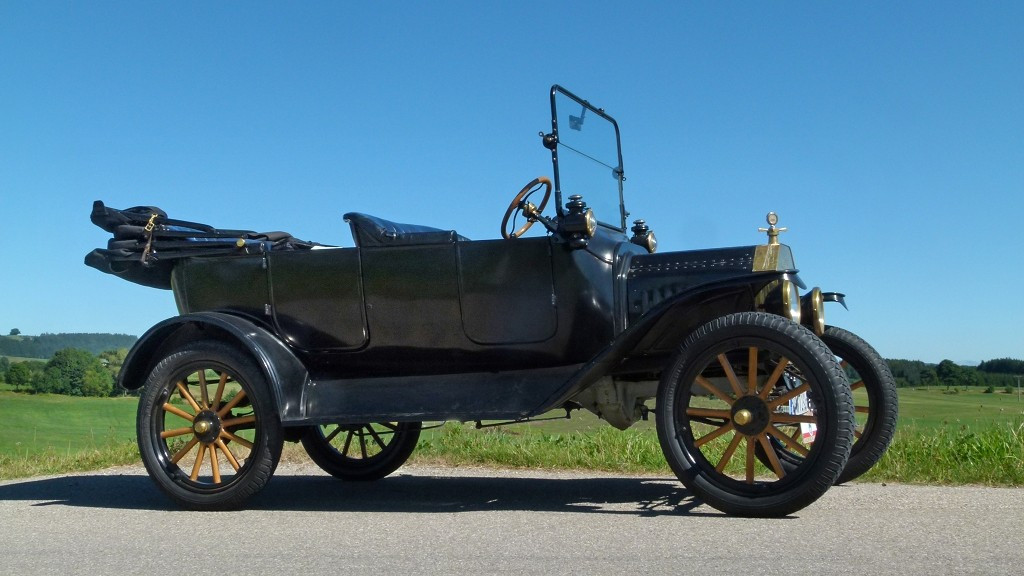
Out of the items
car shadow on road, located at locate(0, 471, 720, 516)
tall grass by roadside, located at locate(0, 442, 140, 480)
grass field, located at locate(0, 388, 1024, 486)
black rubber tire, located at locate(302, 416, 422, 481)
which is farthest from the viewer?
tall grass by roadside, located at locate(0, 442, 140, 480)

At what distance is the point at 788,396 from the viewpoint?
4.32m

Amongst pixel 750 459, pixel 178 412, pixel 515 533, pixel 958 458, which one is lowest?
pixel 515 533

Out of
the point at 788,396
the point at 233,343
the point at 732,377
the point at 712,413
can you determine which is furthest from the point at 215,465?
the point at 788,396

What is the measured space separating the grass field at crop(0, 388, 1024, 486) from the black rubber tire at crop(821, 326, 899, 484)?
1.28ft

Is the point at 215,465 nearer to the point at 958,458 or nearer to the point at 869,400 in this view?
the point at 869,400

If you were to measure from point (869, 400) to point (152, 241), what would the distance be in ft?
Answer: 14.2

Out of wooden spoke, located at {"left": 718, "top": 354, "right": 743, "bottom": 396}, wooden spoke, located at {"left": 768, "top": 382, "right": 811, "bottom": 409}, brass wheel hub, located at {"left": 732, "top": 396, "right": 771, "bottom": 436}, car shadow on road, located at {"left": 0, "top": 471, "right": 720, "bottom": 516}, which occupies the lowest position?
car shadow on road, located at {"left": 0, "top": 471, "right": 720, "bottom": 516}

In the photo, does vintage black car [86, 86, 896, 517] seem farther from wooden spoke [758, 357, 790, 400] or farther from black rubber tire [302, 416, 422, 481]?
black rubber tire [302, 416, 422, 481]

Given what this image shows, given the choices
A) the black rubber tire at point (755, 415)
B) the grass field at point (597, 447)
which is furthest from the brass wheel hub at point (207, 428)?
the black rubber tire at point (755, 415)

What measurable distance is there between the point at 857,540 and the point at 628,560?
940mm

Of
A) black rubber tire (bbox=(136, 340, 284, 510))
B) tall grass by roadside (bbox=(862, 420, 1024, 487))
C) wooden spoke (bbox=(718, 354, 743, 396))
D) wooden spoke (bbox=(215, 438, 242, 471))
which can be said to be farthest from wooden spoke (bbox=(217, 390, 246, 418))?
tall grass by roadside (bbox=(862, 420, 1024, 487))

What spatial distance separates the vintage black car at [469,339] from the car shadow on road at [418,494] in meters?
0.34

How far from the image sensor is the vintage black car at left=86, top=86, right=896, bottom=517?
187 inches

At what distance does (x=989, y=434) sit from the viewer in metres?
5.97
